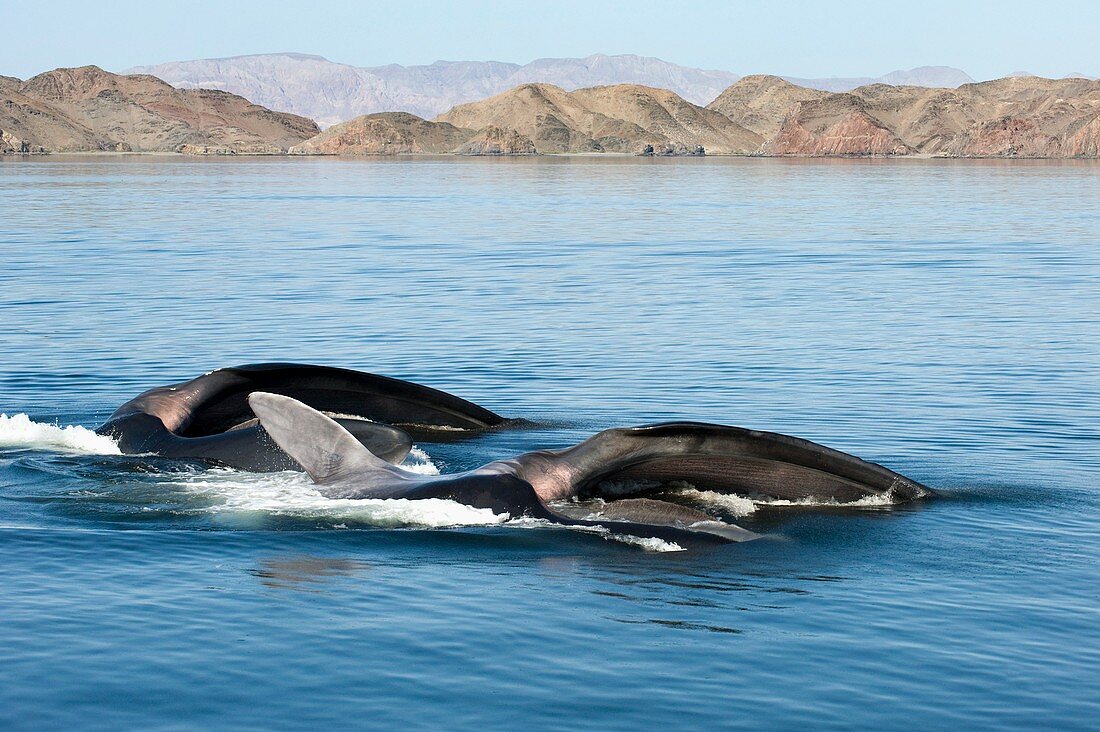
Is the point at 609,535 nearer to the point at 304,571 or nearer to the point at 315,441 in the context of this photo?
the point at 304,571

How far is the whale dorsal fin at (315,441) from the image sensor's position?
11500mm

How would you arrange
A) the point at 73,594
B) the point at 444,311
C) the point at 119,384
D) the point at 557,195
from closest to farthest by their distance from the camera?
the point at 73,594
the point at 119,384
the point at 444,311
the point at 557,195

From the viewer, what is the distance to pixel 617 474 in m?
11.2

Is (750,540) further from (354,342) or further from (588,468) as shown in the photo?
(354,342)

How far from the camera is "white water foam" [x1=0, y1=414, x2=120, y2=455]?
13969 mm

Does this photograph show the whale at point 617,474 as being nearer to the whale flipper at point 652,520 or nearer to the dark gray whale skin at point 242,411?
the whale flipper at point 652,520

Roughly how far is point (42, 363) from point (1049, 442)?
13.7 meters

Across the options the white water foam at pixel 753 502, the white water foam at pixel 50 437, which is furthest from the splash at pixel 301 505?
the white water foam at pixel 753 502

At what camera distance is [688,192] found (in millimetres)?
104250

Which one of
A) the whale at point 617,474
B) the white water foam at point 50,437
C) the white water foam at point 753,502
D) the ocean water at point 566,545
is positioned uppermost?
the whale at point 617,474

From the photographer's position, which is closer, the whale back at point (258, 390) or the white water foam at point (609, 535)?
the white water foam at point (609, 535)

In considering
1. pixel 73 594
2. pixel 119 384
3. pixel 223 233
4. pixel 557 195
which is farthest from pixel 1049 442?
pixel 557 195

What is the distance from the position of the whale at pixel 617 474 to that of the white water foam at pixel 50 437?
9.70 ft

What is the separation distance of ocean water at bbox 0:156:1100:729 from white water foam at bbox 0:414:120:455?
0.05 metres
